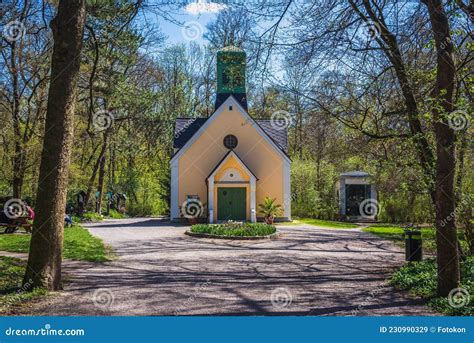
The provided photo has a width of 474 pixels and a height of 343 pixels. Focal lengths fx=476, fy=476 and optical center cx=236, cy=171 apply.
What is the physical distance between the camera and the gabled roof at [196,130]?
33.5m

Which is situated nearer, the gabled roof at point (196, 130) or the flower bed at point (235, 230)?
the flower bed at point (235, 230)

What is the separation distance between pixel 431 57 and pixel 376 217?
2532 cm

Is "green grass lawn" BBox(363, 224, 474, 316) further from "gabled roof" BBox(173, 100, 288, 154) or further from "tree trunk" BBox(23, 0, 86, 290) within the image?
"gabled roof" BBox(173, 100, 288, 154)

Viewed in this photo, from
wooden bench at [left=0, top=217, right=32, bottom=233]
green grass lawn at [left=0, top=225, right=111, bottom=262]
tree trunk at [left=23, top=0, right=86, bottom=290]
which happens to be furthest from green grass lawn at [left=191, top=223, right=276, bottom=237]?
tree trunk at [left=23, top=0, right=86, bottom=290]

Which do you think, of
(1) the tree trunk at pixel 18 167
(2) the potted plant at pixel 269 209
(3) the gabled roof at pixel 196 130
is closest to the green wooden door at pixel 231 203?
(2) the potted plant at pixel 269 209

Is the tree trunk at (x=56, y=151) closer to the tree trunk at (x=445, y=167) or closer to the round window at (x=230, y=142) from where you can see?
the tree trunk at (x=445, y=167)

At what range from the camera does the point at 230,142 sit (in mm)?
32719

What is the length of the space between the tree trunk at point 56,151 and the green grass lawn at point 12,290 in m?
0.34

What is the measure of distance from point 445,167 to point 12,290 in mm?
8329

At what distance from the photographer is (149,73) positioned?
34531 millimetres

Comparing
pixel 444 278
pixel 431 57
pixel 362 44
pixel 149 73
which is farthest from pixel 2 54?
pixel 444 278

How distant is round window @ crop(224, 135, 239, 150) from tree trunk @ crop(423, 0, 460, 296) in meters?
24.3

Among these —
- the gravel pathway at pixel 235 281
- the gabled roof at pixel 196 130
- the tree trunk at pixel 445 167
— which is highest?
the gabled roof at pixel 196 130

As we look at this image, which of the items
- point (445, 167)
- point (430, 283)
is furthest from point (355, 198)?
point (445, 167)
